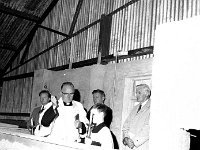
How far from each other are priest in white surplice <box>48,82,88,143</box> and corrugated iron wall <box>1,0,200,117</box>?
2.65 meters

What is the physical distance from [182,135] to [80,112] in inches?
111

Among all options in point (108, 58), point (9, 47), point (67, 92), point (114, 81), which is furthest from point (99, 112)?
point (9, 47)

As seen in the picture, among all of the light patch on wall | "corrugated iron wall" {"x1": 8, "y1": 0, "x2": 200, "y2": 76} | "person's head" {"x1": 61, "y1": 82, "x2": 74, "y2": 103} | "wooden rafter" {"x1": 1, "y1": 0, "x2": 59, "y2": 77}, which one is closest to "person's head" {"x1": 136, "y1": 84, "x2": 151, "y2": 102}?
"person's head" {"x1": 61, "y1": 82, "x2": 74, "y2": 103}

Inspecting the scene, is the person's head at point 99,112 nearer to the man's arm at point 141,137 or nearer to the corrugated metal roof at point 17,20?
the man's arm at point 141,137

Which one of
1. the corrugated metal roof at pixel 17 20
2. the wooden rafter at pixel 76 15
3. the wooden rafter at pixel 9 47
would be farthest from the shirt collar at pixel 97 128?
the wooden rafter at pixel 9 47

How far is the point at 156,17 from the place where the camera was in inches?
254

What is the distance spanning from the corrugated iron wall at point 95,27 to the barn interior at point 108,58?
24 millimetres

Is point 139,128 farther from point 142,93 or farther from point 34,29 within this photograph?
point 34,29

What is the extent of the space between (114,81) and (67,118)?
2.77m

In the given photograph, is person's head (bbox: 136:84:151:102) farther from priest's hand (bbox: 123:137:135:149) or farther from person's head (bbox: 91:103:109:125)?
person's head (bbox: 91:103:109:125)

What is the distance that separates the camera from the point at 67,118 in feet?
13.8

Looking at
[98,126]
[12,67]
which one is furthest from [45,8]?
A: [98,126]

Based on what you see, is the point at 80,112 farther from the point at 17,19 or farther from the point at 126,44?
the point at 17,19

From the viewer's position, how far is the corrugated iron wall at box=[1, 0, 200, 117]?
20.6 ft
